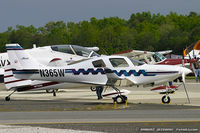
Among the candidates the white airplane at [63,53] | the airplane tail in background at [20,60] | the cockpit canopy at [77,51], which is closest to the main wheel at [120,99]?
the airplane tail in background at [20,60]

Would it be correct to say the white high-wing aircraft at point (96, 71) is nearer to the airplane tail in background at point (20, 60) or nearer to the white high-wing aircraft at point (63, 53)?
the airplane tail in background at point (20, 60)

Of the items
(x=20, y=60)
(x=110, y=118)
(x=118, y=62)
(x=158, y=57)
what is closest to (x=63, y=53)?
(x=20, y=60)

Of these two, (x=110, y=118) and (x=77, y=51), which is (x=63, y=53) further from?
(x=110, y=118)

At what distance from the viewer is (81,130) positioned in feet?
34.2

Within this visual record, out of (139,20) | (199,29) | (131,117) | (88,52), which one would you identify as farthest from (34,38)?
(131,117)

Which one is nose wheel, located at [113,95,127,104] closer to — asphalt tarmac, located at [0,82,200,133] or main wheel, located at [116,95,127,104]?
main wheel, located at [116,95,127,104]

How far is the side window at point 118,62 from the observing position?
17406mm

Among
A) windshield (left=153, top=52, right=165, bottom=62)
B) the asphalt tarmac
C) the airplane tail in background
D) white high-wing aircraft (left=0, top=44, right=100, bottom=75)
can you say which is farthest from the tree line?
the asphalt tarmac

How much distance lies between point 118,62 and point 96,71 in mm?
923

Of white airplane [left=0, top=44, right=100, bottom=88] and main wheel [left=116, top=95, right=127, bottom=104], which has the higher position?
white airplane [left=0, top=44, right=100, bottom=88]

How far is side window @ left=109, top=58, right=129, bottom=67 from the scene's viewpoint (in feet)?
57.1

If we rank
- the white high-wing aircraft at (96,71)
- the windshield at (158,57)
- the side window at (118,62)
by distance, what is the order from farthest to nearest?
1. the windshield at (158,57)
2. the side window at (118,62)
3. the white high-wing aircraft at (96,71)

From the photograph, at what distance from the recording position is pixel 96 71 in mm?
17750

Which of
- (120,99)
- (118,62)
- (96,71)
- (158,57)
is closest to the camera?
(120,99)
